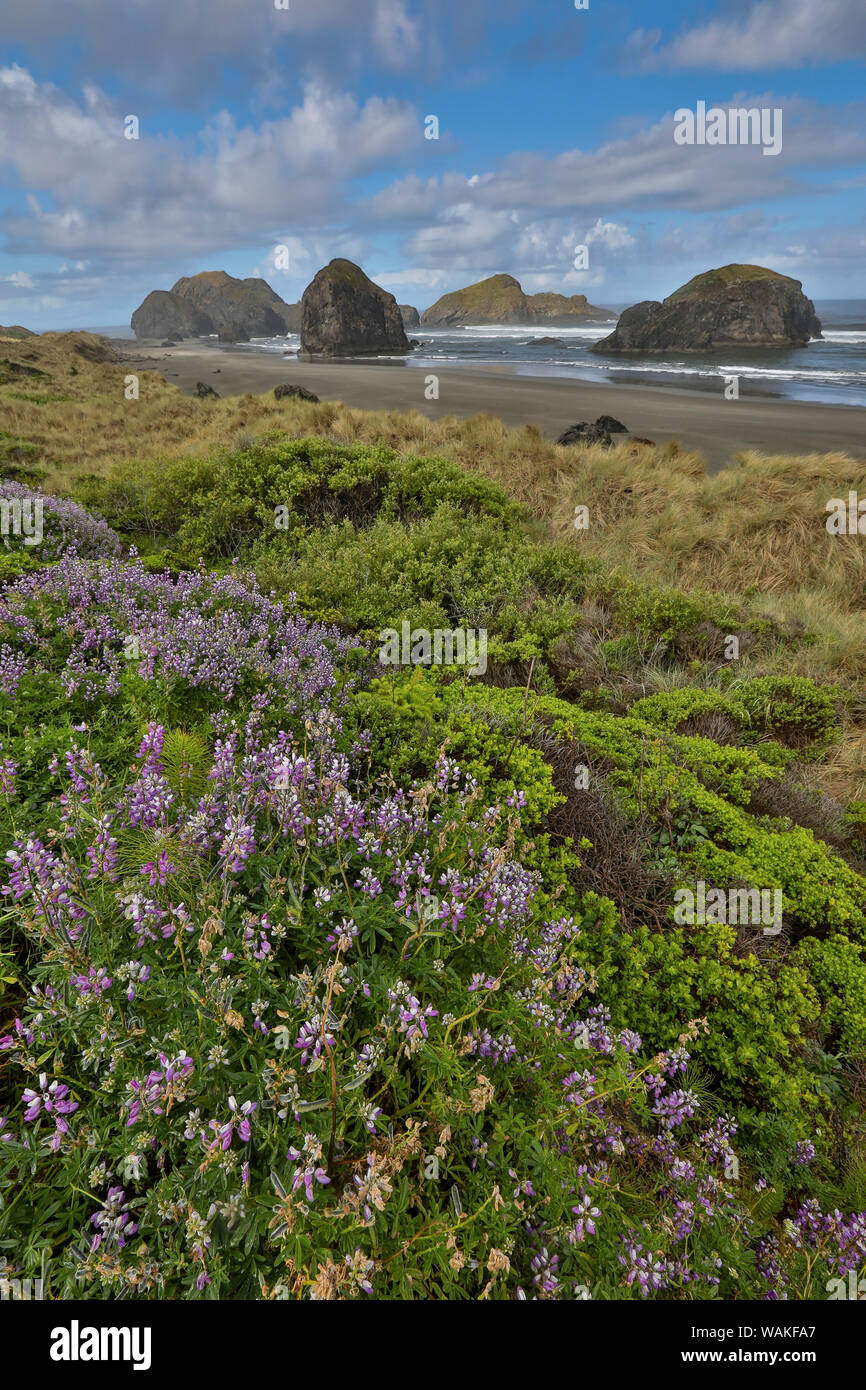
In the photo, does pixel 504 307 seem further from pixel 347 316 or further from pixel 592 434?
pixel 592 434

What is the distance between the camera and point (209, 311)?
17700 cm

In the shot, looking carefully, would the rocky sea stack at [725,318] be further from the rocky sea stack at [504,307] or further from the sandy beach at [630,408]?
the rocky sea stack at [504,307]

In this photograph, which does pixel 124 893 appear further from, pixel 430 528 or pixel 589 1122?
pixel 430 528

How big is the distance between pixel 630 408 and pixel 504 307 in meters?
146

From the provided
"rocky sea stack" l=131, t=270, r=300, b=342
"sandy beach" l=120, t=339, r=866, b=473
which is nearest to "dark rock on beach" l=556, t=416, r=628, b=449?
"sandy beach" l=120, t=339, r=866, b=473

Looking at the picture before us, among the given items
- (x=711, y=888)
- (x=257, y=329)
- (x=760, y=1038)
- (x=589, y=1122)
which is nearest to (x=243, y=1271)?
(x=589, y=1122)

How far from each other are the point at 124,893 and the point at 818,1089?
3388mm

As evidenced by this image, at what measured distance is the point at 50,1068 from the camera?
1787 mm

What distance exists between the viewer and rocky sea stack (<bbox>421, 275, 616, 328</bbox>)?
142 m

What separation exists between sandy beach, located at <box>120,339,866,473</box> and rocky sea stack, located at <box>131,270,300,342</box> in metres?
156

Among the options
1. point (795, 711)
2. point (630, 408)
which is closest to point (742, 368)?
point (630, 408)

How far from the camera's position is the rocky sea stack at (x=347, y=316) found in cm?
8006

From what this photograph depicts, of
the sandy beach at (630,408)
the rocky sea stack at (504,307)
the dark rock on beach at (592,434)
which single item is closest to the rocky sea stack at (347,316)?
the sandy beach at (630,408)

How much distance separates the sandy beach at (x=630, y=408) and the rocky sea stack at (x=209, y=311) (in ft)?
511
